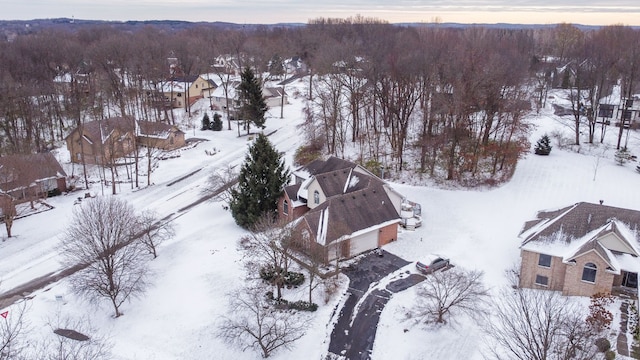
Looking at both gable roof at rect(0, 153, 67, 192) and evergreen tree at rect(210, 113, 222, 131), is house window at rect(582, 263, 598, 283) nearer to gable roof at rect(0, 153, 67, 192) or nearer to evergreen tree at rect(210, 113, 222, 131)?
gable roof at rect(0, 153, 67, 192)

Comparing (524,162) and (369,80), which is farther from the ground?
(369,80)

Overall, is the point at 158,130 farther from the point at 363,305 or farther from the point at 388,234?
the point at 363,305

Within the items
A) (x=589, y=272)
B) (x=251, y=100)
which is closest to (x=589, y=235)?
(x=589, y=272)

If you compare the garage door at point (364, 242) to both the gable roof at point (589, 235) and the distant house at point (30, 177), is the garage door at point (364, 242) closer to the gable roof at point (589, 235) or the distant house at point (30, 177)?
the gable roof at point (589, 235)

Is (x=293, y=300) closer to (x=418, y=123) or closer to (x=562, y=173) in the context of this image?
(x=562, y=173)

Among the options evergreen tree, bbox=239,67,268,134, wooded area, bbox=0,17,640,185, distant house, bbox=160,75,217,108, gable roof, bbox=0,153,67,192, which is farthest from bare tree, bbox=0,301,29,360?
distant house, bbox=160,75,217,108

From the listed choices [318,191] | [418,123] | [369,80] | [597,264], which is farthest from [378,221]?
[418,123]
